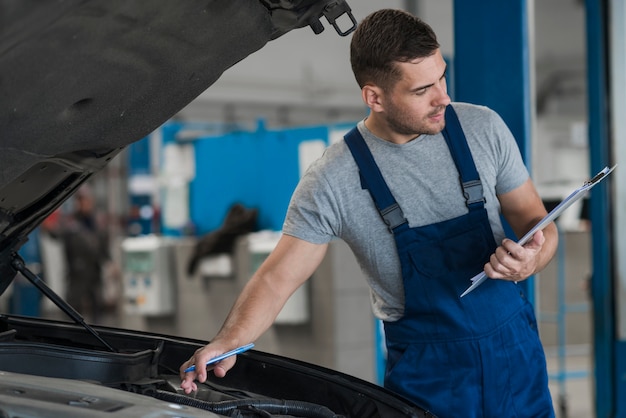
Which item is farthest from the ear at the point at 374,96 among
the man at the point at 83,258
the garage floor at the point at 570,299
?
the man at the point at 83,258

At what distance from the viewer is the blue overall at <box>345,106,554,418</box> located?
2027 mm

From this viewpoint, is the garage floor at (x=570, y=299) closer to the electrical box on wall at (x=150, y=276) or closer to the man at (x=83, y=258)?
the electrical box on wall at (x=150, y=276)

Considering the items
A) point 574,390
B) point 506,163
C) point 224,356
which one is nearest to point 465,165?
point 506,163

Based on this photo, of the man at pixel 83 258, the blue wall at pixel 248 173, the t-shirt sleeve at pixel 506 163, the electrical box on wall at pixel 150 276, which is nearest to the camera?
the t-shirt sleeve at pixel 506 163

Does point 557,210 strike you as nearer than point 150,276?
Yes

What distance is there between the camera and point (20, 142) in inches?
63.3

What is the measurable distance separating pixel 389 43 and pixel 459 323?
2.08ft

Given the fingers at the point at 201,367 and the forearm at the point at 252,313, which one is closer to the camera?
the fingers at the point at 201,367

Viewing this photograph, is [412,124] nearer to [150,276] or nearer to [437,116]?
[437,116]

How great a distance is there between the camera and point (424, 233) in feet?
6.81

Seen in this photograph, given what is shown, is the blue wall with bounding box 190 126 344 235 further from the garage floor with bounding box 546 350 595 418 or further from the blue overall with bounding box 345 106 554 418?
the blue overall with bounding box 345 106 554 418

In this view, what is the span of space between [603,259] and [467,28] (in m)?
1.77

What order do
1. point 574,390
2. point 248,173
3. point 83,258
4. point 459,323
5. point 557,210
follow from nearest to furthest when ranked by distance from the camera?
point 557,210 < point 459,323 < point 574,390 < point 248,173 < point 83,258

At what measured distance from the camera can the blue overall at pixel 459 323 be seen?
79.8 inches
